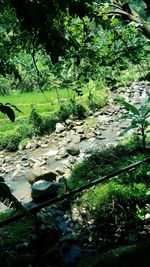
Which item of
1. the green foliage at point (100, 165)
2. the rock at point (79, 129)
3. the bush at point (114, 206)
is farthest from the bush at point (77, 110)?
the bush at point (114, 206)

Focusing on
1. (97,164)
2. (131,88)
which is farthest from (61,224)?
(131,88)

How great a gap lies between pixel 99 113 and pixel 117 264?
16.7 meters

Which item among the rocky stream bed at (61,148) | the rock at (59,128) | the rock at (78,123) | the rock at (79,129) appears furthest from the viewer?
the rock at (78,123)

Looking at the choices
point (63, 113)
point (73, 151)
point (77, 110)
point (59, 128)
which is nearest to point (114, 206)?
point (73, 151)

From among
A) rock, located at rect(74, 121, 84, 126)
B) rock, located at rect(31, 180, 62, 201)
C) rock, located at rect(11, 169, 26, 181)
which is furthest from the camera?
rock, located at rect(74, 121, 84, 126)

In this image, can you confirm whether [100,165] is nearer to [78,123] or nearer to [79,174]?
[79,174]

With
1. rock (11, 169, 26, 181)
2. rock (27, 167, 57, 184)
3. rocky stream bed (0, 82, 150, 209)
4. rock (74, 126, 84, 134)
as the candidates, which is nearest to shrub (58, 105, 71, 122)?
rocky stream bed (0, 82, 150, 209)

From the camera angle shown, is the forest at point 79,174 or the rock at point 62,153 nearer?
the forest at point 79,174

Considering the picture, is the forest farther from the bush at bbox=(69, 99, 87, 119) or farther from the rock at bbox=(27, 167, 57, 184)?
the bush at bbox=(69, 99, 87, 119)

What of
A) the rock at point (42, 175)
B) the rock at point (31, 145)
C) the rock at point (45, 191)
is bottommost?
the rock at point (31, 145)

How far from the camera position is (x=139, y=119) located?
7629 millimetres

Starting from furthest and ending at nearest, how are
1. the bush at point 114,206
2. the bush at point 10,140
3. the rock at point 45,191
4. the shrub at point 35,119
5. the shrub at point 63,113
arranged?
the shrub at point 63,113 → the shrub at point 35,119 → the bush at point 10,140 → the rock at point 45,191 → the bush at point 114,206

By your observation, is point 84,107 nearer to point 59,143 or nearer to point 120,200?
point 59,143

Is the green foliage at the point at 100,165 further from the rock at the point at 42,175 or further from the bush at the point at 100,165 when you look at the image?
the rock at the point at 42,175
